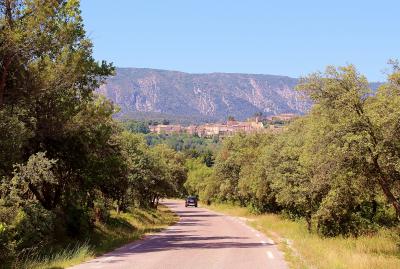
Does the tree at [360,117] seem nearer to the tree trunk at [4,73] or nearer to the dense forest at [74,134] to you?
the dense forest at [74,134]

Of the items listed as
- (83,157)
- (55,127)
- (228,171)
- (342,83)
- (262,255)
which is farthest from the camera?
(228,171)

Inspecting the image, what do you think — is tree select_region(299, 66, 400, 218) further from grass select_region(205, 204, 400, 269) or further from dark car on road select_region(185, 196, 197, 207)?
dark car on road select_region(185, 196, 197, 207)

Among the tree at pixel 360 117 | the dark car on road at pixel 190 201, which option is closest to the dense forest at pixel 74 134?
the tree at pixel 360 117

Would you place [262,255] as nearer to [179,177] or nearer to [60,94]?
[60,94]

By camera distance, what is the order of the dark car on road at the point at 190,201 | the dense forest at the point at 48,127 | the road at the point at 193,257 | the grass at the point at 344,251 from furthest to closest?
the dark car on road at the point at 190,201, the dense forest at the point at 48,127, the grass at the point at 344,251, the road at the point at 193,257

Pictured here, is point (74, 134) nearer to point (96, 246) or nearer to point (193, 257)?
point (96, 246)

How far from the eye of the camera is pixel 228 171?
2773 inches

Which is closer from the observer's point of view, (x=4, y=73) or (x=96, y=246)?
(x=4, y=73)

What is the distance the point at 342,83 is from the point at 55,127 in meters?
10.7

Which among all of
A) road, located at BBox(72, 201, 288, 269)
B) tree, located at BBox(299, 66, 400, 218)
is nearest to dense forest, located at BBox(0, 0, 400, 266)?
tree, located at BBox(299, 66, 400, 218)

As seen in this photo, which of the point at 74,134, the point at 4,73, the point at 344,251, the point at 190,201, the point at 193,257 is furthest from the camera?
the point at 190,201

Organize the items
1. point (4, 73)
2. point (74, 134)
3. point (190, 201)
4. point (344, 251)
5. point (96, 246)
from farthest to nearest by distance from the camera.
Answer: point (190, 201) < point (74, 134) < point (96, 246) < point (344, 251) < point (4, 73)

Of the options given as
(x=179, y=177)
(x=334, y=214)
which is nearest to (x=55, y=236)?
(x=334, y=214)

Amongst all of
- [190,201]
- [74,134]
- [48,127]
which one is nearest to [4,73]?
[48,127]
